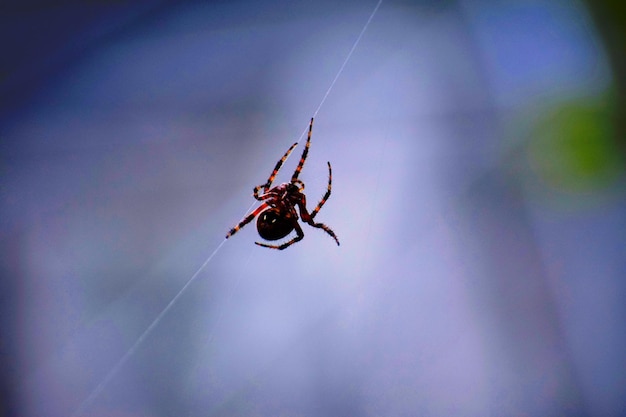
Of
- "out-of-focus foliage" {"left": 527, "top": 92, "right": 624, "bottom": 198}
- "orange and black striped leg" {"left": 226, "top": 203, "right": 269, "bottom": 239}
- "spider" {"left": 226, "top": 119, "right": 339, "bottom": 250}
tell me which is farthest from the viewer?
"out-of-focus foliage" {"left": 527, "top": 92, "right": 624, "bottom": 198}

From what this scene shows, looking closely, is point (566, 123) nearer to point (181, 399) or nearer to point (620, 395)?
point (620, 395)

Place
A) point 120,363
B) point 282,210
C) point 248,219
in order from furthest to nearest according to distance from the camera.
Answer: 1. point 120,363
2. point 248,219
3. point 282,210

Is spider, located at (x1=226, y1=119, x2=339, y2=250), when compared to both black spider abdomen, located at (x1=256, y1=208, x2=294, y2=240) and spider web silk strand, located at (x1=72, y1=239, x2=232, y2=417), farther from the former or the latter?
spider web silk strand, located at (x1=72, y1=239, x2=232, y2=417)

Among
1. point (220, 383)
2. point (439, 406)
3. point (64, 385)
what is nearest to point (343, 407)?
point (439, 406)

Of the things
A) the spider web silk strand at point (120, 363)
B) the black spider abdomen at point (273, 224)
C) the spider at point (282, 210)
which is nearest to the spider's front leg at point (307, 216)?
the spider at point (282, 210)

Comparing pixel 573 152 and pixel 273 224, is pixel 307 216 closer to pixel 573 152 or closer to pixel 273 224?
pixel 273 224

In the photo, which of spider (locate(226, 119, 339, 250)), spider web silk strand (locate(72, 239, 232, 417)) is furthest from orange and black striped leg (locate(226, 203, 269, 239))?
spider web silk strand (locate(72, 239, 232, 417))

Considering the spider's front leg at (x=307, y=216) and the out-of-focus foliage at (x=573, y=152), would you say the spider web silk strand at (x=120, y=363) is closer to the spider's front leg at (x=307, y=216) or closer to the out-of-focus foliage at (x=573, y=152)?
the spider's front leg at (x=307, y=216)

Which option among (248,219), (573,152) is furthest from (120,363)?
(573,152)
